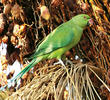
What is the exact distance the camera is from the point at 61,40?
2.10 m

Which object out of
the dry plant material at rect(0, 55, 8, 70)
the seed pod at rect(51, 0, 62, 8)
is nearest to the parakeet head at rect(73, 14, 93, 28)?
the seed pod at rect(51, 0, 62, 8)

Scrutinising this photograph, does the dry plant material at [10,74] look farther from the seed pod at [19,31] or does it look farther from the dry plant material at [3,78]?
the seed pod at [19,31]

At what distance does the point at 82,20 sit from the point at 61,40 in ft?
0.84

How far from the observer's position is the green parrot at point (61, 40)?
196 cm

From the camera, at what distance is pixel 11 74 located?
198cm

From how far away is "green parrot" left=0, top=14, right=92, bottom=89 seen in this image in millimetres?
1965

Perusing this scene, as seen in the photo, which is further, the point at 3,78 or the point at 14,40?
the point at 3,78

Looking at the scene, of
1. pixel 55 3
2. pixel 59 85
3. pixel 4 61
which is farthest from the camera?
pixel 4 61

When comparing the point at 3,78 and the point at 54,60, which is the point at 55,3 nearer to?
the point at 54,60

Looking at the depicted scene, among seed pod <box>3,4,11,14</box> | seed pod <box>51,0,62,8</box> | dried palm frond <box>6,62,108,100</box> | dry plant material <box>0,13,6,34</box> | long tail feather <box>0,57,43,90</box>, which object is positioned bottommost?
dried palm frond <box>6,62,108,100</box>

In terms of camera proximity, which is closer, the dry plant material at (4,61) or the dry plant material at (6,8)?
the dry plant material at (6,8)

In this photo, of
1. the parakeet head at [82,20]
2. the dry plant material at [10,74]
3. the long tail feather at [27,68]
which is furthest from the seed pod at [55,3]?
the dry plant material at [10,74]

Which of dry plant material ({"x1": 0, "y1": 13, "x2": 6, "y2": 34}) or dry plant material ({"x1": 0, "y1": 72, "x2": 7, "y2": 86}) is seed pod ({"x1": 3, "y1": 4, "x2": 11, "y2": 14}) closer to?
dry plant material ({"x1": 0, "y1": 13, "x2": 6, "y2": 34})

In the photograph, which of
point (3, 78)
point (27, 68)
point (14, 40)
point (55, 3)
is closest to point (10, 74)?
point (3, 78)
